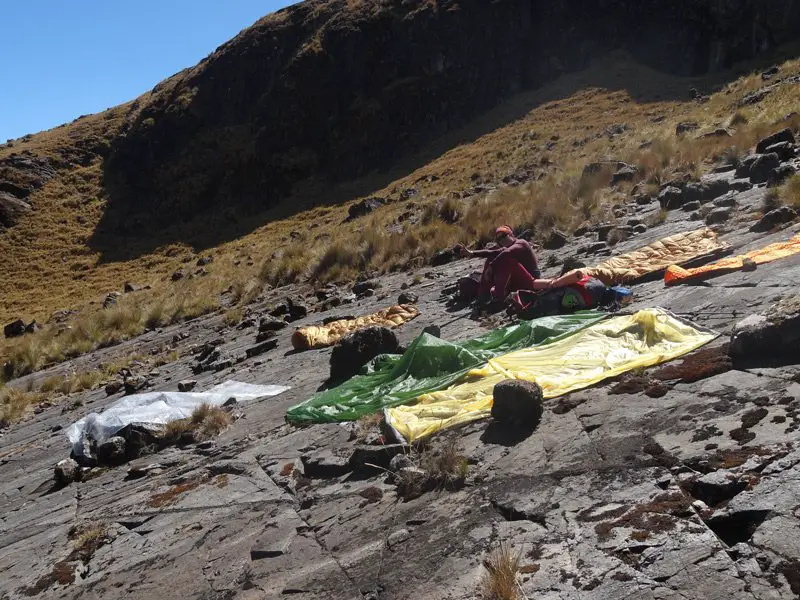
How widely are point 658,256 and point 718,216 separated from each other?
5.55 feet

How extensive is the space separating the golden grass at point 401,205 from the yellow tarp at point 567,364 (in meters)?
6.62

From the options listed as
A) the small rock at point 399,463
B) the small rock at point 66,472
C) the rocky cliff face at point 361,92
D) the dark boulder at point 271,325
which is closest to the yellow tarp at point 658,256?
the small rock at point 399,463

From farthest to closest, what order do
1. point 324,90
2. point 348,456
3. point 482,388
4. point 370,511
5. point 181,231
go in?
point 324,90
point 181,231
point 482,388
point 348,456
point 370,511

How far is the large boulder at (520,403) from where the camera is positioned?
444 cm

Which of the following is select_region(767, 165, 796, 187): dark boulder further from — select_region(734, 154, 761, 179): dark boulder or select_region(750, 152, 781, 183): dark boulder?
select_region(734, 154, 761, 179): dark boulder

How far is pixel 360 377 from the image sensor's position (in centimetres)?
686

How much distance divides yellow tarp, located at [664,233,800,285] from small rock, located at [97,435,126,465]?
5845mm

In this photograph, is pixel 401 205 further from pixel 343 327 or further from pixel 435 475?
pixel 435 475

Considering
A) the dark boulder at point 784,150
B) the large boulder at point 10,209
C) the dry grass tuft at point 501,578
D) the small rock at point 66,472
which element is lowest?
the small rock at point 66,472

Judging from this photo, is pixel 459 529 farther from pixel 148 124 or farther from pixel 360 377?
pixel 148 124

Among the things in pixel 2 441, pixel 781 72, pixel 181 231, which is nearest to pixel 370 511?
pixel 2 441

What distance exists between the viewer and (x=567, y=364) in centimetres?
529

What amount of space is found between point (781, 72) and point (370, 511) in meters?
26.9

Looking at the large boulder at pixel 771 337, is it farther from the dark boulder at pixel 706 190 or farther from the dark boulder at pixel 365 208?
the dark boulder at pixel 365 208
